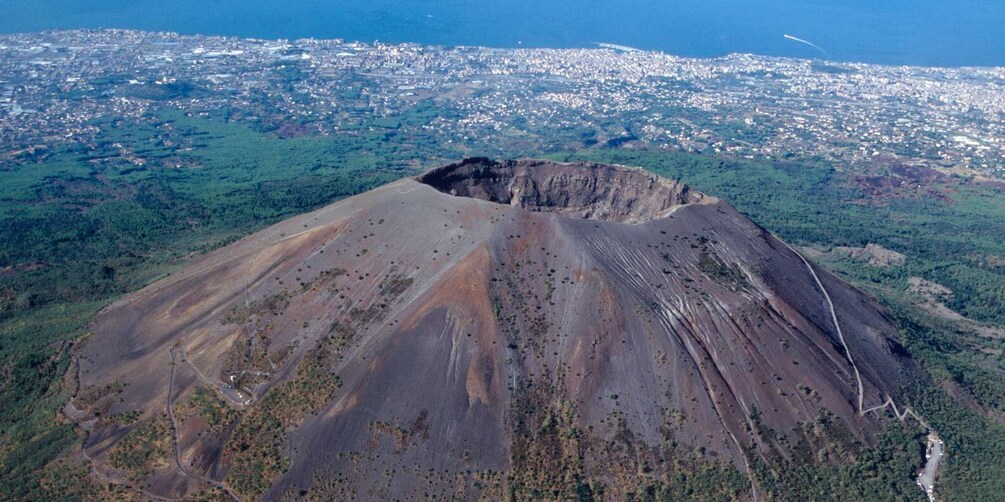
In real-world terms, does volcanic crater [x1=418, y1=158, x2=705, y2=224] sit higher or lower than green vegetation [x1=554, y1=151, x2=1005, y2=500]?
higher

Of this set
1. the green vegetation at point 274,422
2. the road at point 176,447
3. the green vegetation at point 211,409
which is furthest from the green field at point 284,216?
the green vegetation at point 274,422

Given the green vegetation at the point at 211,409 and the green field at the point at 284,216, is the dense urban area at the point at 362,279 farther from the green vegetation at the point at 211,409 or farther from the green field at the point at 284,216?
the green field at the point at 284,216

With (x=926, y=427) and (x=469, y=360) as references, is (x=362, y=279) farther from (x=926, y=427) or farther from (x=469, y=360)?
(x=926, y=427)

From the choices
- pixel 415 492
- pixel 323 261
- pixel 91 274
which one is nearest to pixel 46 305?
pixel 91 274

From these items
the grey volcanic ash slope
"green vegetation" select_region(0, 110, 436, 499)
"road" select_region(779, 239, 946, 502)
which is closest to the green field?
"green vegetation" select_region(0, 110, 436, 499)

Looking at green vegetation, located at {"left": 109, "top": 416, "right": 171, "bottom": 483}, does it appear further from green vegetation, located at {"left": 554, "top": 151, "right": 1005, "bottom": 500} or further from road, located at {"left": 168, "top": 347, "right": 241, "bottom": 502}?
green vegetation, located at {"left": 554, "top": 151, "right": 1005, "bottom": 500}
